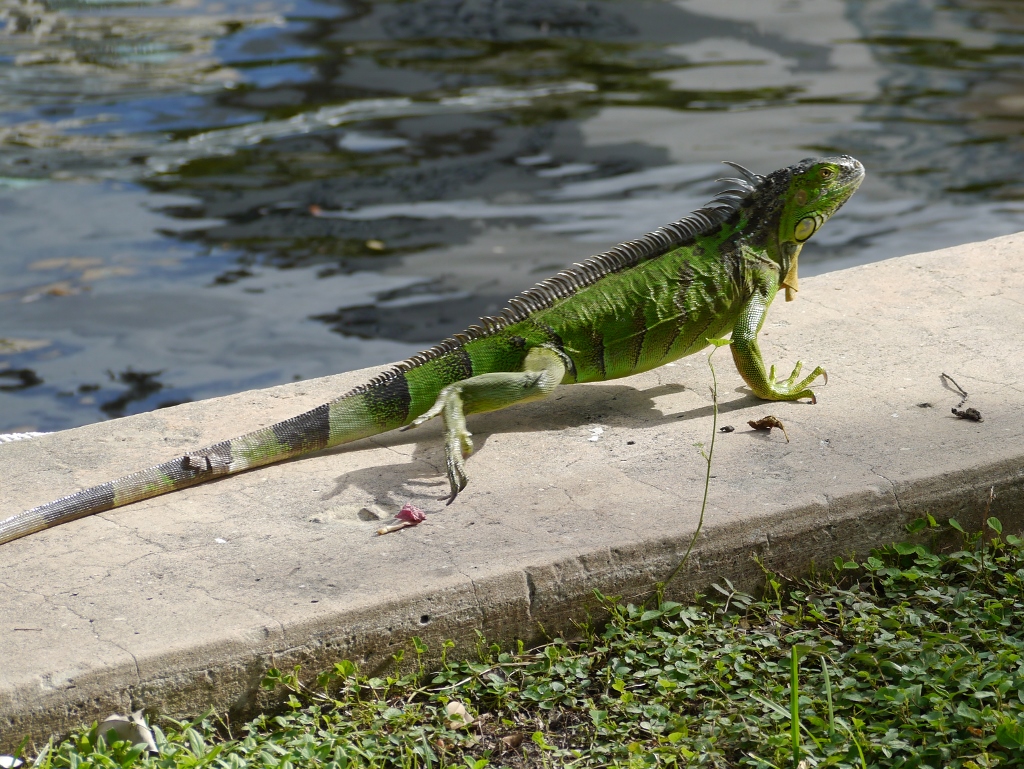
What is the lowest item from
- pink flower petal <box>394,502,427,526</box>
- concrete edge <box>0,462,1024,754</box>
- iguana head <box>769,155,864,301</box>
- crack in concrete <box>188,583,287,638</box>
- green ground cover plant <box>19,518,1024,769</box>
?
green ground cover plant <box>19,518,1024,769</box>

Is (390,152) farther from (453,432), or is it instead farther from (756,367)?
(453,432)

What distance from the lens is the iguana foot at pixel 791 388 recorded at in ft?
13.3

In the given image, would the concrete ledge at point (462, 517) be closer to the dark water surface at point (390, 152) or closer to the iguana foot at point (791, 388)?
the iguana foot at point (791, 388)

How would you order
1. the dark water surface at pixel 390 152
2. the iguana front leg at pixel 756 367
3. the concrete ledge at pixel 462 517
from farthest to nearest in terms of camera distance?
the dark water surface at pixel 390 152
the iguana front leg at pixel 756 367
the concrete ledge at pixel 462 517

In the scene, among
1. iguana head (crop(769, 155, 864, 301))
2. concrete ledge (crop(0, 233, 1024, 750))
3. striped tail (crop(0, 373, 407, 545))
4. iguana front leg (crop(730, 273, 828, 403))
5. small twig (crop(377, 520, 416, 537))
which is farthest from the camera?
iguana head (crop(769, 155, 864, 301))

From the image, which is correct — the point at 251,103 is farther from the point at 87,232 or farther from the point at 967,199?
the point at 967,199

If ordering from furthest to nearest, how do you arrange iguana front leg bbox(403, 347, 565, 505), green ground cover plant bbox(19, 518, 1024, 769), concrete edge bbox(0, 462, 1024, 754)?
iguana front leg bbox(403, 347, 565, 505) → concrete edge bbox(0, 462, 1024, 754) → green ground cover plant bbox(19, 518, 1024, 769)

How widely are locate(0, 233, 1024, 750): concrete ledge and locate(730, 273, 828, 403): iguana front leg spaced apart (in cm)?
8

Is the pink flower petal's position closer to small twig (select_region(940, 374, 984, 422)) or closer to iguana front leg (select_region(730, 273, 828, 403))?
iguana front leg (select_region(730, 273, 828, 403))

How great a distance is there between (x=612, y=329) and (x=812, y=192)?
0.94 metres

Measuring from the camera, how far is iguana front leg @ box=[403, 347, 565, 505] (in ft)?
12.1

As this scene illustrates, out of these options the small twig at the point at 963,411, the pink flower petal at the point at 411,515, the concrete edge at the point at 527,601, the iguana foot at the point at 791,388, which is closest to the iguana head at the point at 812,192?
the iguana foot at the point at 791,388

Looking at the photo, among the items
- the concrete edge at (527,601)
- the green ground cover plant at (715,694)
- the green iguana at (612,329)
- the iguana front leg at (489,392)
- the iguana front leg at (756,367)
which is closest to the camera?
the green ground cover plant at (715,694)

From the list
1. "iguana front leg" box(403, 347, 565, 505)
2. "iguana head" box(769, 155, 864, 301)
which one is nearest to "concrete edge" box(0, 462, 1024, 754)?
"iguana front leg" box(403, 347, 565, 505)
